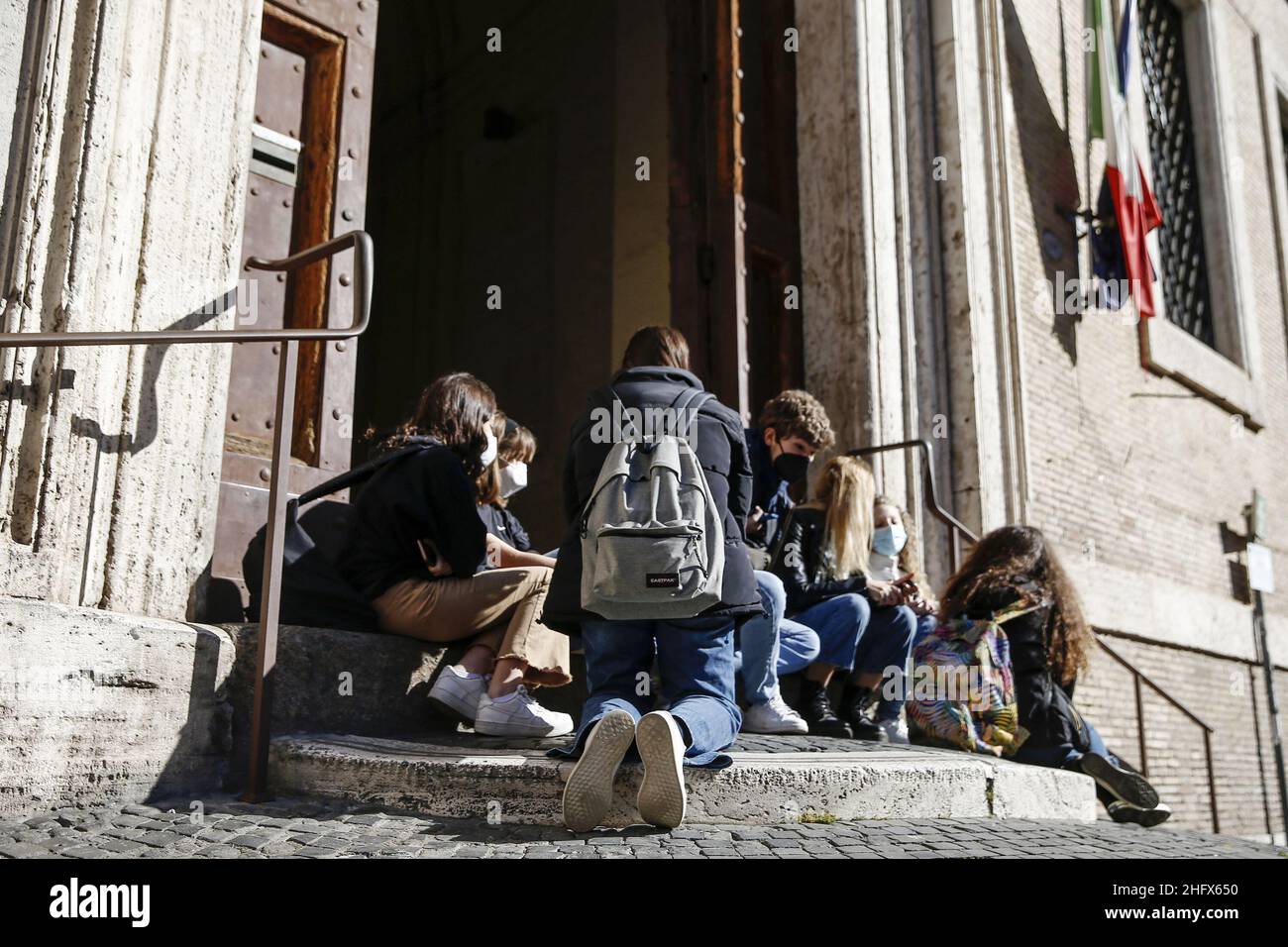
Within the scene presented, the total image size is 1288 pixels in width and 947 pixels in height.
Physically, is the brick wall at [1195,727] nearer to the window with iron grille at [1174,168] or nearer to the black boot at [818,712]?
the window with iron grille at [1174,168]

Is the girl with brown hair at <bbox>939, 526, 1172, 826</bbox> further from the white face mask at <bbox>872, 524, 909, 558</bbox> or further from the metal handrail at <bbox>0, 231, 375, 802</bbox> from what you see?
the metal handrail at <bbox>0, 231, 375, 802</bbox>

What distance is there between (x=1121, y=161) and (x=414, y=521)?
19.9ft

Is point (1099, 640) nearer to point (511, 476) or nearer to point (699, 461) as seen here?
point (511, 476)

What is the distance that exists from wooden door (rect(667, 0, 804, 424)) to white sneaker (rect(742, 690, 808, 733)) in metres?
2.17

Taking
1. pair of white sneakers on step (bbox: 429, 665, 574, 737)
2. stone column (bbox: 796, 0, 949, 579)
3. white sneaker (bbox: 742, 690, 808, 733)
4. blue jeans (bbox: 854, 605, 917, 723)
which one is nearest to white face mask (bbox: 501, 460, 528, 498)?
pair of white sneakers on step (bbox: 429, 665, 574, 737)

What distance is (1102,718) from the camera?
7469 millimetres

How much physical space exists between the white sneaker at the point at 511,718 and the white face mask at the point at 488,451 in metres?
0.85

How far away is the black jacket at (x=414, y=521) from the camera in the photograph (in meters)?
3.88

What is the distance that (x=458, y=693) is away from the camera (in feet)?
12.5

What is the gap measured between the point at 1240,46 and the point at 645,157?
6870mm

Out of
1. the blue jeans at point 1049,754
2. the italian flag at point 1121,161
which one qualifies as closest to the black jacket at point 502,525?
the blue jeans at point 1049,754
